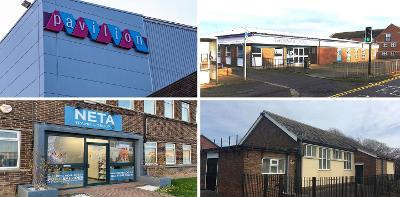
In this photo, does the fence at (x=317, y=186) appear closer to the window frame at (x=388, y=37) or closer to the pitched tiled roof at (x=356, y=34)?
the pitched tiled roof at (x=356, y=34)

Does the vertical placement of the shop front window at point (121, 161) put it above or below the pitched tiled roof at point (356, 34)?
below

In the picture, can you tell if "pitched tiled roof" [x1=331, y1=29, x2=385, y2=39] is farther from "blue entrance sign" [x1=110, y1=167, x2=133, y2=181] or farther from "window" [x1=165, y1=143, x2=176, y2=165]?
"blue entrance sign" [x1=110, y1=167, x2=133, y2=181]

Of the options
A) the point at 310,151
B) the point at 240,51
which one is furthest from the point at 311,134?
the point at 240,51

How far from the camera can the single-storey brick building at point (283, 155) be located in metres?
8.48

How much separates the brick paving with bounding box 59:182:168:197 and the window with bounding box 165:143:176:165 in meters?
1.06

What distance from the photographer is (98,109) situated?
9180 millimetres

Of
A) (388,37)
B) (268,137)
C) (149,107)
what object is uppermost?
(388,37)

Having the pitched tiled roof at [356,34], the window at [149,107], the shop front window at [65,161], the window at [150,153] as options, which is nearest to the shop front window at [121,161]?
the window at [150,153]

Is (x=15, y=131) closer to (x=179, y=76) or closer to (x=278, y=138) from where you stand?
(x=179, y=76)

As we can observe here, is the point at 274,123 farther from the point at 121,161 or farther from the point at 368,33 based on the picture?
the point at 121,161

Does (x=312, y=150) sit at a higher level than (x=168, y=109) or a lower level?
lower

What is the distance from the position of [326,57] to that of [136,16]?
5468 millimetres

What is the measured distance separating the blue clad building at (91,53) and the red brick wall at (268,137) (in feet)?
7.31

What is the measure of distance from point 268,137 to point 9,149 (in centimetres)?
570
